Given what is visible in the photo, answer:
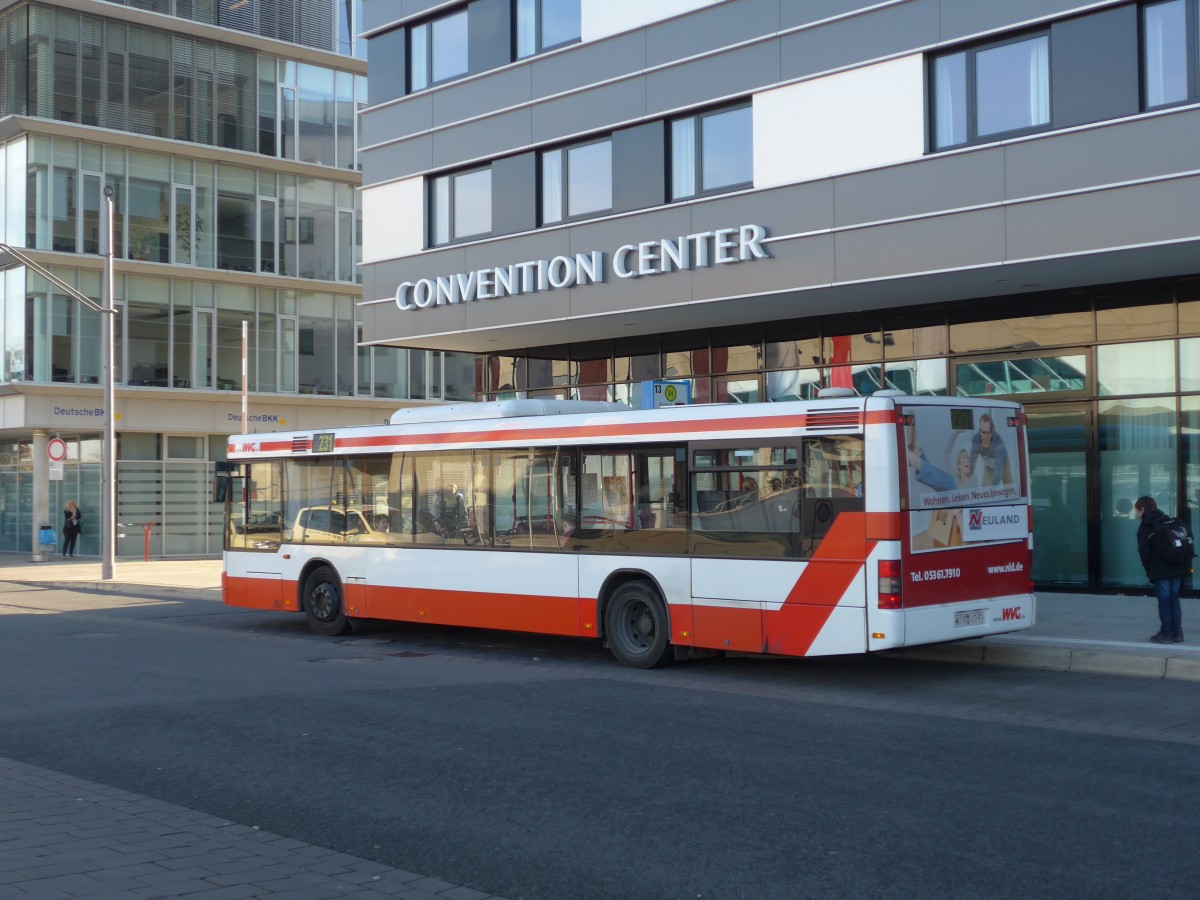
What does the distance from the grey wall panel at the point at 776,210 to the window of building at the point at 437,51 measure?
6826 mm

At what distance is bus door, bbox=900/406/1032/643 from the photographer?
12047 mm

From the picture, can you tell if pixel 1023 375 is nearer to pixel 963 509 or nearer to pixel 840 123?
pixel 840 123

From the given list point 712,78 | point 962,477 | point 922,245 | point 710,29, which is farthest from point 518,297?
point 962,477

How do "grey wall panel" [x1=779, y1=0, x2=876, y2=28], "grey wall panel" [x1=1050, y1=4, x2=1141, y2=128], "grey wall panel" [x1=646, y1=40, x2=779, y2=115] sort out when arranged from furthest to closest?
"grey wall panel" [x1=646, y1=40, x2=779, y2=115], "grey wall panel" [x1=779, y1=0, x2=876, y2=28], "grey wall panel" [x1=1050, y1=4, x2=1141, y2=128]

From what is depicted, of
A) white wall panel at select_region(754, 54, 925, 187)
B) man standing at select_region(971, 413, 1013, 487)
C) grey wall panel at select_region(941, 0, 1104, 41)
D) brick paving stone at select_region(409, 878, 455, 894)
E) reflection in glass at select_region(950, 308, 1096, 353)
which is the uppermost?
grey wall panel at select_region(941, 0, 1104, 41)

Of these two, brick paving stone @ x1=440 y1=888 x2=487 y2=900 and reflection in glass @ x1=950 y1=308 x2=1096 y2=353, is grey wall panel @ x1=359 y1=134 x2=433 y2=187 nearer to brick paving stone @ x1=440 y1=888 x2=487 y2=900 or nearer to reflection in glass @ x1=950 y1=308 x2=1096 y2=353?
reflection in glass @ x1=950 y1=308 x2=1096 y2=353

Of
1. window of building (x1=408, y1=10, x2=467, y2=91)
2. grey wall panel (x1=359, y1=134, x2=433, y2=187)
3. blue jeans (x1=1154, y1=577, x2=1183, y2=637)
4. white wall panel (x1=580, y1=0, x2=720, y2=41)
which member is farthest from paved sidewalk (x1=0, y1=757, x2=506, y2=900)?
window of building (x1=408, y1=10, x2=467, y2=91)

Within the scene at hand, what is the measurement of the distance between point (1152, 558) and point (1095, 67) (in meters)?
6.59

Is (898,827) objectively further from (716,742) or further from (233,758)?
(233,758)

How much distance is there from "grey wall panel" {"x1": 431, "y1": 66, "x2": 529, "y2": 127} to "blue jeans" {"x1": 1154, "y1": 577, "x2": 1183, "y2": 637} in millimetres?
13982

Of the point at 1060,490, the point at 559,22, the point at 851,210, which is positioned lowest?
the point at 1060,490

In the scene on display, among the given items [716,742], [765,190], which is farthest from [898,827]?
[765,190]

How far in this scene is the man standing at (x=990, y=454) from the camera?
1284cm

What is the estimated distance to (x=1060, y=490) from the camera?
19000 mm
